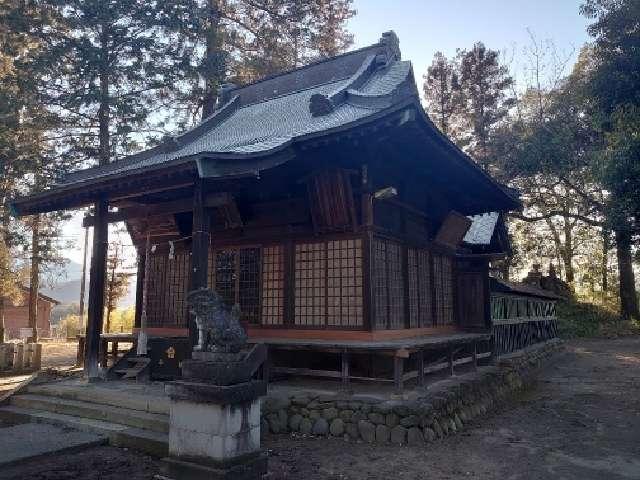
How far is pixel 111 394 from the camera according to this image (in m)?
8.94

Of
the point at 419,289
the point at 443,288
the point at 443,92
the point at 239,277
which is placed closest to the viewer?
the point at 239,277

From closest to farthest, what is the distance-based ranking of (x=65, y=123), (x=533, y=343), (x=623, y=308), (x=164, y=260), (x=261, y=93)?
1. (x=164, y=260)
2. (x=261, y=93)
3. (x=65, y=123)
4. (x=533, y=343)
5. (x=623, y=308)

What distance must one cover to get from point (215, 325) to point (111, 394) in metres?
4.07

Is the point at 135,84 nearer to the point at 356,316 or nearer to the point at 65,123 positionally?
the point at 65,123

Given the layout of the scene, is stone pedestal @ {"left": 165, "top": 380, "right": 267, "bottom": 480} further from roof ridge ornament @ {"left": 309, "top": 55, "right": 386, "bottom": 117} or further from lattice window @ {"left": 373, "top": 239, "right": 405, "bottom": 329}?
roof ridge ornament @ {"left": 309, "top": 55, "right": 386, "bottom": 117}

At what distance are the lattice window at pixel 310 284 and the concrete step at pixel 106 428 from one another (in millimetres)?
4106

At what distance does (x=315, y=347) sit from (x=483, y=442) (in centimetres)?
348

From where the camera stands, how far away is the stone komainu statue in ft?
20.5

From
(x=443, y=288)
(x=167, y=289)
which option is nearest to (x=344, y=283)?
(x=443, y=288)

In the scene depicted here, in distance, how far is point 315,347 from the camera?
917cm

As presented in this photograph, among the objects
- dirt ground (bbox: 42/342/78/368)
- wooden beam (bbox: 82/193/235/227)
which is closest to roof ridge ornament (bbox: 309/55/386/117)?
wooden beam (bbox: 82/193/235/227)

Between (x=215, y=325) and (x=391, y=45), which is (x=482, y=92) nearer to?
(x=391, y=45)

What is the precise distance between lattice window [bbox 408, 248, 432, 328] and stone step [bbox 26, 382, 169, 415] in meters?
6.17

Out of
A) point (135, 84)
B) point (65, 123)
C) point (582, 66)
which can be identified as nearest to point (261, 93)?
point (135, 84)
